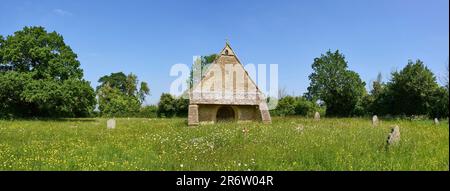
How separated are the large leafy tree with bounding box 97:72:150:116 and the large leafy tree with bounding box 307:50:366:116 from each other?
3149 cm

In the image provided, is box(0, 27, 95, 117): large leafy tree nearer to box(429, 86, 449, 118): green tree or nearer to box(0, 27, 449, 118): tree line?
box(0, 27, 449, 118): tree line

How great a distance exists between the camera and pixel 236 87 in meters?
31.5

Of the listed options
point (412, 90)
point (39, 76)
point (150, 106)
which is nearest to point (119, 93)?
point (150, 106)

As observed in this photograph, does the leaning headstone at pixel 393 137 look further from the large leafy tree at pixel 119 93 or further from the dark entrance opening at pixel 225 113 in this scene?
the large leafy tree at pixel 119 93

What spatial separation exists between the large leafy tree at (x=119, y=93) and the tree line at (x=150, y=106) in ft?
11.3

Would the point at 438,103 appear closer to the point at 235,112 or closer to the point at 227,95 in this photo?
the point at 235,112

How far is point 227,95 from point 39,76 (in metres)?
26.2

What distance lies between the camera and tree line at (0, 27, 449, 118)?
143 ft

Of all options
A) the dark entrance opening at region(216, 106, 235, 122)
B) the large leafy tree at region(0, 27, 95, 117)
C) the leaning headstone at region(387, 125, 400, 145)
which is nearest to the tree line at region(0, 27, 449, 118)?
the large leafy tree at region(0, 27, 95, 117)

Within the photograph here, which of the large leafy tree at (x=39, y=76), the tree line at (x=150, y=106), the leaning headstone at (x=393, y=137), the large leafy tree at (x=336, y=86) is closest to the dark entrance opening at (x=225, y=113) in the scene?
the tree line at (x=150, y=106)

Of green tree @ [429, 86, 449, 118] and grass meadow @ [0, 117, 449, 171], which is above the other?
green tree @ [429, 86, 449, 118]
